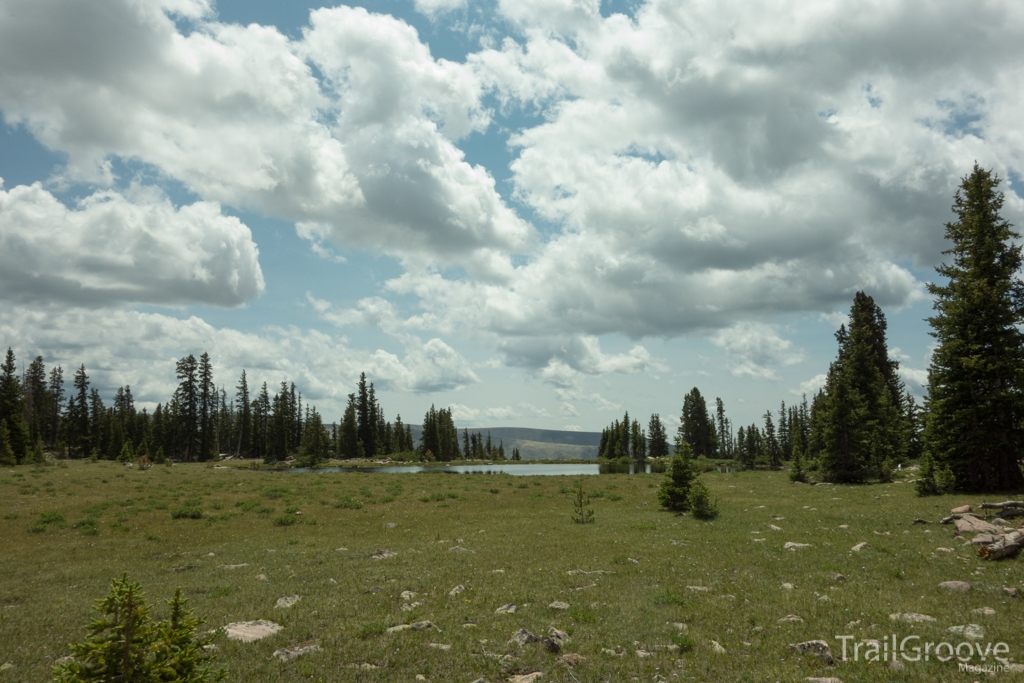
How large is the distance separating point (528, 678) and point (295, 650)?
15.9ft

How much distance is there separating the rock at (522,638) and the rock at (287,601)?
659 centimetres

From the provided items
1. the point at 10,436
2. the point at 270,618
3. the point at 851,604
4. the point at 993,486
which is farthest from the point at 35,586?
the point at 10,436

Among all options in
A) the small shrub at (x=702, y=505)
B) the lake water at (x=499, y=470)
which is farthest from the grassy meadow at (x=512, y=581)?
the lake water at (x=499, y=470)

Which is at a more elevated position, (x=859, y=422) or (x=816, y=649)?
(x=859, y=422)

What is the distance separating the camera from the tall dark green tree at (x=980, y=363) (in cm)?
2720

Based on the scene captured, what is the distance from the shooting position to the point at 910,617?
10.4 meters

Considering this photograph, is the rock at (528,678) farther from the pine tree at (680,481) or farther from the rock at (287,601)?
the pine tree at (680,481)

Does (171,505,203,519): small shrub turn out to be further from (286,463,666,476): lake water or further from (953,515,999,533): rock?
(953,515,999,533): rock

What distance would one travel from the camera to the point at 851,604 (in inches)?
454

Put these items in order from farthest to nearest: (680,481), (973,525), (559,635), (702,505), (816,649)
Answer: (680,481) < (702,505) < (973,525) < (559,635) < (816,649)

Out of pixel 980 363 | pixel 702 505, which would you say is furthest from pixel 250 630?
pixel 980 363

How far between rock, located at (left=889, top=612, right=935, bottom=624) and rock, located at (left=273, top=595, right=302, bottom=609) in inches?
553

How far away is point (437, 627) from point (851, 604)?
9.39 metres

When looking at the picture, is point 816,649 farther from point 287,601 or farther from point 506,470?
point 506,470
